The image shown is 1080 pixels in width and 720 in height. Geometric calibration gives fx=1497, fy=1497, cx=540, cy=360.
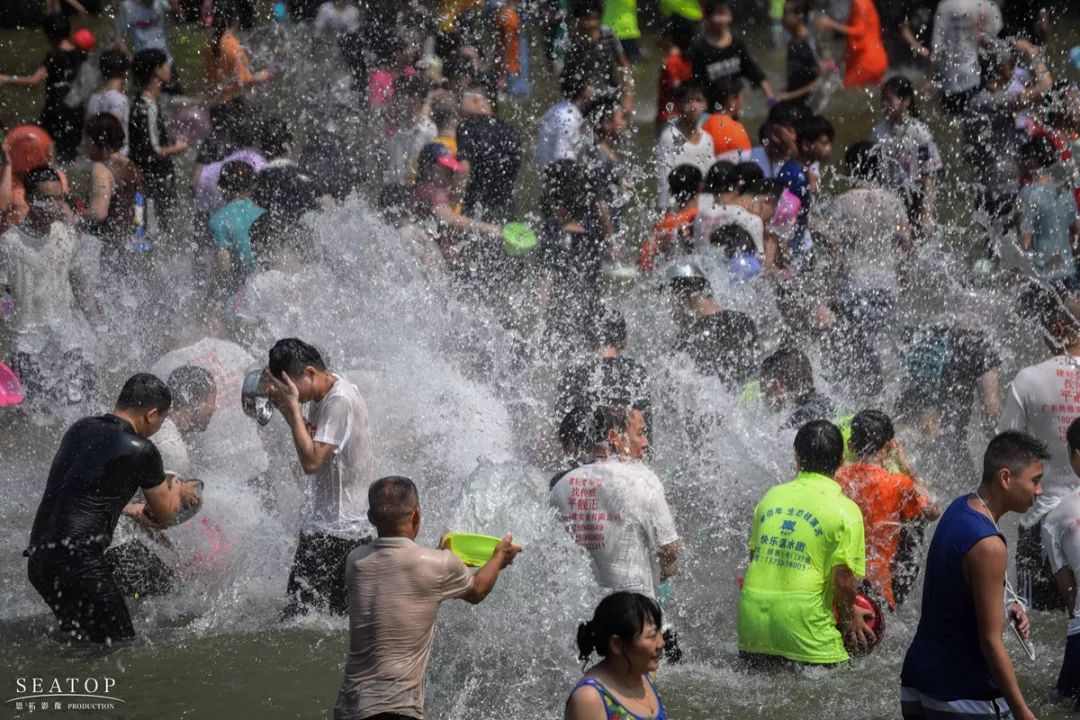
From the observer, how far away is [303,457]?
6898 millimetres

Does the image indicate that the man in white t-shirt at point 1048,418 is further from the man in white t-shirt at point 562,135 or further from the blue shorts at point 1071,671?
the man in white t-shirt at point 562,135

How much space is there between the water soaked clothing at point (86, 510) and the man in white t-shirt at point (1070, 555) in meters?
3.93

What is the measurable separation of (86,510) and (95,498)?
0.22 ft

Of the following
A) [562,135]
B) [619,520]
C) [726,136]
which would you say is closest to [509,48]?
[562,135]

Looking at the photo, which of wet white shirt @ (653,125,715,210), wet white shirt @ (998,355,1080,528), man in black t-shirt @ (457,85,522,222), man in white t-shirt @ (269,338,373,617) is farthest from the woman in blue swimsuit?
wet white shirt @ (653,125,715,210)

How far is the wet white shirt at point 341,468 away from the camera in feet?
23.0

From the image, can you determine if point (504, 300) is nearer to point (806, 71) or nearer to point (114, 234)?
point (114, 234)

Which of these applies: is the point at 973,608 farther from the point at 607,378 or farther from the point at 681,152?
the point at 681,152

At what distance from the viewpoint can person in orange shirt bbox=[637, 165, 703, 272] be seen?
10.8 meters

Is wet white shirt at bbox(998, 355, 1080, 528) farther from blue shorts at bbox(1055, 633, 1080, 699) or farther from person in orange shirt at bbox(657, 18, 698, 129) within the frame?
person in orange shirt at bbox(657, 18, 698, 129)

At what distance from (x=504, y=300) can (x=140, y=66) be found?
14.5ft
